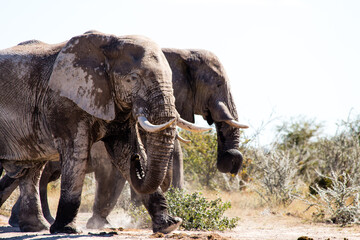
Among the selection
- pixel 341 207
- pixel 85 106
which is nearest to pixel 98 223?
pixel 85 106

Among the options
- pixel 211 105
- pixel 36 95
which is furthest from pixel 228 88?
pixel 36 95

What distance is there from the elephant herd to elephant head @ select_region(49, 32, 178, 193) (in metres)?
0.01

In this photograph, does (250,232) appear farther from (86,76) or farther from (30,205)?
(86,76)

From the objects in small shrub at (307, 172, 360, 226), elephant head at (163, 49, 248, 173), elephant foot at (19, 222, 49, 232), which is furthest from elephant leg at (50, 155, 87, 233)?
small shrub at (307, 172, 360, 226)

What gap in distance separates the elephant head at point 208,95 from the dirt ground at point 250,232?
119 cm

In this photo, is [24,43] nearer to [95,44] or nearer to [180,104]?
Result: [95,44]

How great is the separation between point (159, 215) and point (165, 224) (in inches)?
5.1

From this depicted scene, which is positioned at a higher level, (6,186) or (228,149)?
(228,149)

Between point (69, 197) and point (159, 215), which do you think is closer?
point (69, 197)

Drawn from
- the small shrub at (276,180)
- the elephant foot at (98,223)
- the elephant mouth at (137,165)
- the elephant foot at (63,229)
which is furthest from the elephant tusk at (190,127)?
the small shrub at (276,180)

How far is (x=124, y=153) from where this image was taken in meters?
7.43

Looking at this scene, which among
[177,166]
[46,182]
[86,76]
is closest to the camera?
[86,76]

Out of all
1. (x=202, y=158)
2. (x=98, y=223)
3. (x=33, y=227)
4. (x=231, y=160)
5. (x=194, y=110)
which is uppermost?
(x=194, y=110)

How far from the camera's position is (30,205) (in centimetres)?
830
